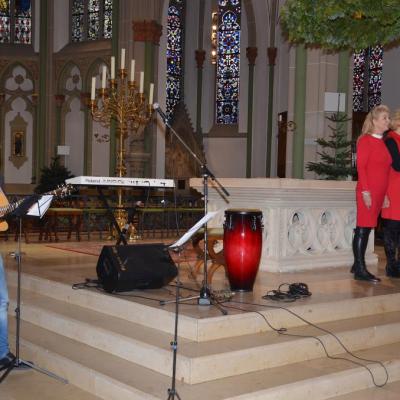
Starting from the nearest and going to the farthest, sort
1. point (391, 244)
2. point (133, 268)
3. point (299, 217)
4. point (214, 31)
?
point (133, 268)
point (391, 244)
point (299, 217)
point (214, 31)

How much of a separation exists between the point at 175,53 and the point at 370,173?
52.0 ft

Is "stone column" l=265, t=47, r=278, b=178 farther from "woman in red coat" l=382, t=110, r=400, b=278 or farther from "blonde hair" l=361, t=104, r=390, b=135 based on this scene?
"blonde hair" l=361, t=104, r=390, b=135

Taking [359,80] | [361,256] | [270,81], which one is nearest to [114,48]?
[270,81]

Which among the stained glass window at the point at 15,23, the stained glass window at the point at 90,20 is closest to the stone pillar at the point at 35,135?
the stained glass window at the point at 15,23

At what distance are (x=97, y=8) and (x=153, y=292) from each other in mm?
15398

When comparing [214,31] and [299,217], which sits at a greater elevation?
[214,31]

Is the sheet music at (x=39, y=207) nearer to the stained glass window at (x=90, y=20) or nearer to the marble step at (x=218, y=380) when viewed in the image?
the marble step at (x=218, y=380)

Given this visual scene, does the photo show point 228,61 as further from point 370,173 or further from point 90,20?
point 370,173

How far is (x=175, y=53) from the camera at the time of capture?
21625 millimetres

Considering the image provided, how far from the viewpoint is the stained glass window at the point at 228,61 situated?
21.5 metres

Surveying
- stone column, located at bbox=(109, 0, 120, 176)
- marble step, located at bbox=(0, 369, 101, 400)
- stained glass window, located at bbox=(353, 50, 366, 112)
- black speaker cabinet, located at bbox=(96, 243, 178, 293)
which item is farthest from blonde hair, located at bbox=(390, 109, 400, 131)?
stained glass window, located at bbox=(353, 50, 366, 112)

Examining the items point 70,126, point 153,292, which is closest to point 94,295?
point 153,292

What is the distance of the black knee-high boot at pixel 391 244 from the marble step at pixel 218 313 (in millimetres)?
1084

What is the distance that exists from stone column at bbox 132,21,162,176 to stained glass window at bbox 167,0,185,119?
407cm
